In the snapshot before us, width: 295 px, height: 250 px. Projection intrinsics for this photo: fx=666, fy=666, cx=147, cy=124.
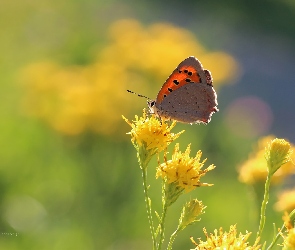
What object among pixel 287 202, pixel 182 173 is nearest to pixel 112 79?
pixel 287 202

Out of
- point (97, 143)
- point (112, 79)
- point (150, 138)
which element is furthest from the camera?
point (112, 79)

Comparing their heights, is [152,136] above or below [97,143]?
below

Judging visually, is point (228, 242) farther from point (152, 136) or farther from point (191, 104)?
point (191, 104)

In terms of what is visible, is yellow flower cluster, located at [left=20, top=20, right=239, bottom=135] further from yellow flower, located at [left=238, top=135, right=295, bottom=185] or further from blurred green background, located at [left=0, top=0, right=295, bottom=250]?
yellow flower, located at [left=238, top=135, right=295, bottom=185]

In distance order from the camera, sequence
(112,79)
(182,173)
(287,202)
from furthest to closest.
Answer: (112,79), (287,202), (182,173)

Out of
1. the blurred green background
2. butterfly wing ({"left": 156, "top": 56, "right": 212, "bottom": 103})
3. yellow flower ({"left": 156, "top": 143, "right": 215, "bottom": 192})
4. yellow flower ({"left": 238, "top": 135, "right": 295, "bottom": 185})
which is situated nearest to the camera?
yellow flower ({"left": 156, "top": 143, "right": 215, "bottom": 192})

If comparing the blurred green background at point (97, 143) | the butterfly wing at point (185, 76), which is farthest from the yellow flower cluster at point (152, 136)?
the blurred green background at point (97, 143)

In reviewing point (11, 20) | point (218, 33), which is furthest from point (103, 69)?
point (218, 33)

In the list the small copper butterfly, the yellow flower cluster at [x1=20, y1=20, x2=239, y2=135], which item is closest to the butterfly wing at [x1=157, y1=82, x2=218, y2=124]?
the small copper butterfly

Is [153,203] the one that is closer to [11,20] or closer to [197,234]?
[197,234]
